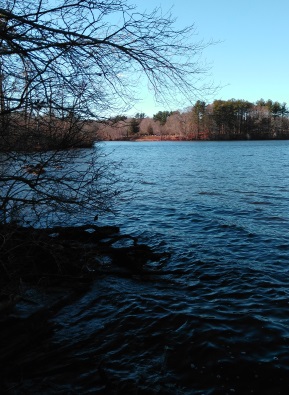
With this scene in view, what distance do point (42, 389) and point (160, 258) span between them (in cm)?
498

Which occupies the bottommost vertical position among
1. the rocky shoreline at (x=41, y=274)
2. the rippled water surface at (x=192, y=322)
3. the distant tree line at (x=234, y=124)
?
the rippled water surface at (x=192, y=322)

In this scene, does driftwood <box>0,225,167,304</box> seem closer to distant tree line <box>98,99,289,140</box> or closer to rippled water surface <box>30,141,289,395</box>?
rippled water surface <box>30,141,289,395</box>

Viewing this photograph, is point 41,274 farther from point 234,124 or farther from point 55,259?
point 234,124

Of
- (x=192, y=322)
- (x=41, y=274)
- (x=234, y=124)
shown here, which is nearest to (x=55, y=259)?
(x=41, y=274)

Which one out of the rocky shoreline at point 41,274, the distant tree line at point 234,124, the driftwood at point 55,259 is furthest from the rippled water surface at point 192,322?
the distant tree line at point 234,124

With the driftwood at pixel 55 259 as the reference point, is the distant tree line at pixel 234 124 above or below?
above

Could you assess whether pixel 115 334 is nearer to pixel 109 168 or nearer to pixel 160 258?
pixel 109 168

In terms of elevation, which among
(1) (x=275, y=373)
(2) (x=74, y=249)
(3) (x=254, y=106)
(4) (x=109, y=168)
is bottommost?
(1) (x=275, y=373)

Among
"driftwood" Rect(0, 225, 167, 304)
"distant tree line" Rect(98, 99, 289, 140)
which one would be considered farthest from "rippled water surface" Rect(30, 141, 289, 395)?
"distant tree line" Rect(98, 99, 289, 140)

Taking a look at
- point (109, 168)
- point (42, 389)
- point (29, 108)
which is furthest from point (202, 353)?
point (29, 108)

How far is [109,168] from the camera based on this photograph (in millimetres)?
6555

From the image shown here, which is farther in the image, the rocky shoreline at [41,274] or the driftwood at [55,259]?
the driftwood at [55,259]

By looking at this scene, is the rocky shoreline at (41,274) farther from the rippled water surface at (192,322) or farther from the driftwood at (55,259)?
the rippled water surface at (192,322)

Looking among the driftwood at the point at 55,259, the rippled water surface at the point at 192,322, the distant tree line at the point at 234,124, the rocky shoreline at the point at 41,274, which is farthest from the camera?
the distant tree line at the point at 234,124
